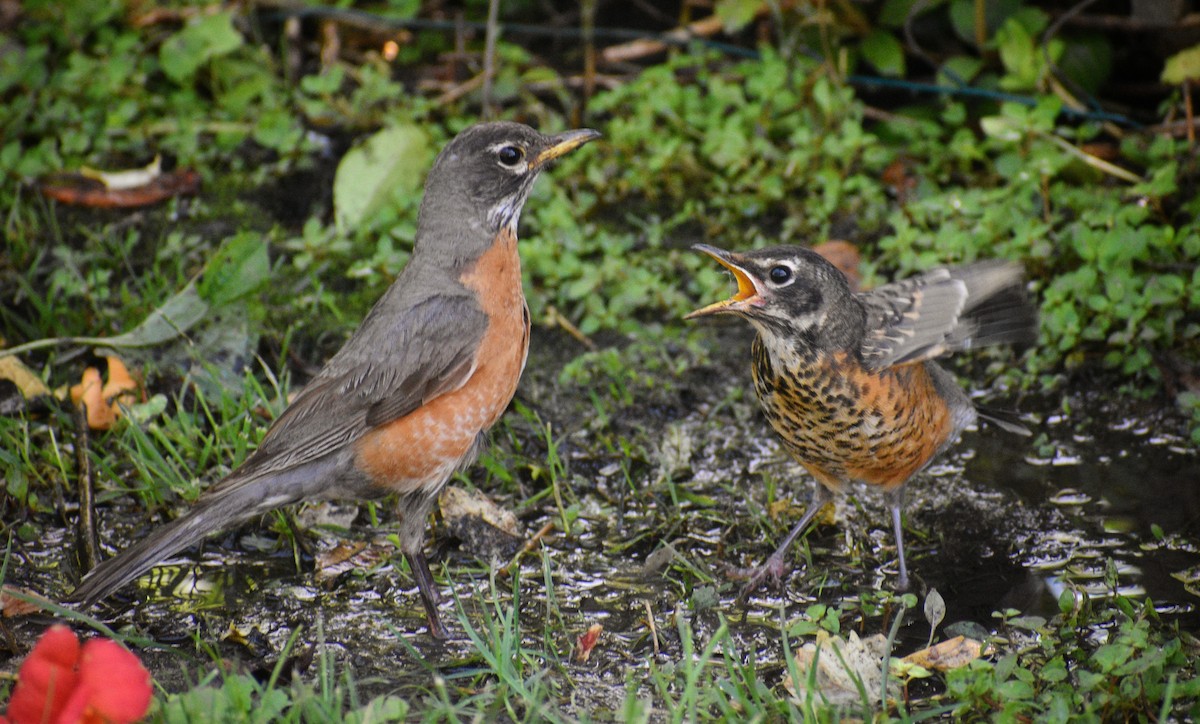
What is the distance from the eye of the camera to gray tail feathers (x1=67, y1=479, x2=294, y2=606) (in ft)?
12.1

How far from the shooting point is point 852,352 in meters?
4.06

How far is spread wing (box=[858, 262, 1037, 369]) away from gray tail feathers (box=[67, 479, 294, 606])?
206 centimetres

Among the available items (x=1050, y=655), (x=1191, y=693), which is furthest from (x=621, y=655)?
(x=1191, y=693)

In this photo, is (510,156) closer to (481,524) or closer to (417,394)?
(417,394)

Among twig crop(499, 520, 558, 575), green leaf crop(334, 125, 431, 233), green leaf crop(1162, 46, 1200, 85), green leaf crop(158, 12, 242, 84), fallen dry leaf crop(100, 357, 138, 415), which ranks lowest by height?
twig crop(499, 520, 558, 575)

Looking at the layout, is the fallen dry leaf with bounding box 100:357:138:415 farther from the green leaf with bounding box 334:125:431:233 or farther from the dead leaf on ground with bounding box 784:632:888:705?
the dead leaf on ground with bounding box 784:632:888:705

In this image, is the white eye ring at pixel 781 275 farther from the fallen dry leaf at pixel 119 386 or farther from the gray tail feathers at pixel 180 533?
the fallen dry leaf at pixel 119 386

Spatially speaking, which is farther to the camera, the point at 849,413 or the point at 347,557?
the point at 347,557

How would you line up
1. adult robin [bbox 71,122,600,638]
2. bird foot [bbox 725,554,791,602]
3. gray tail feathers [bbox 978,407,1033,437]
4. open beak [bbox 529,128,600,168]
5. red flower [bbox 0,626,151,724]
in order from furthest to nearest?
gray tail feathers [bbox 978,407,1033,437] < open beak [bbox 529,128,600,168] < bird foot [bbox 725,554,791,602] < adult robin [bbox 71,122,600,638] < red flower [bbox 0,626,151,724]

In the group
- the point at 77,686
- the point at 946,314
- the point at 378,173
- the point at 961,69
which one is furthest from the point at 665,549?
the point at 961,69

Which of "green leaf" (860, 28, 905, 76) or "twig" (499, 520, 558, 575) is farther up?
"green leaf" (860, 28, 905, 76)

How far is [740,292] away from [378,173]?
9.23 feet

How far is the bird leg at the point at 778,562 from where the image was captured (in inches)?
166

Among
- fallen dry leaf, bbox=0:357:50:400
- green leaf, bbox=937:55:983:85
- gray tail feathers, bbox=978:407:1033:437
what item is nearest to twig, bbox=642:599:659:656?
gray tail feathers, bbox=978:407:1033:437
